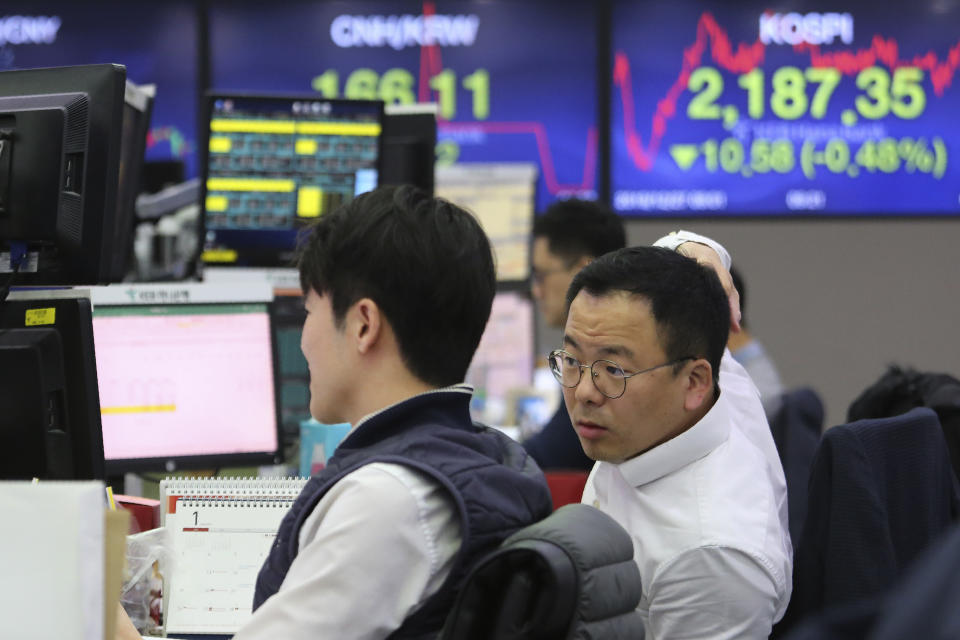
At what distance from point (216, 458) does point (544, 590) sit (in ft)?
4.42

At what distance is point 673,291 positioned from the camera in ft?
5.41

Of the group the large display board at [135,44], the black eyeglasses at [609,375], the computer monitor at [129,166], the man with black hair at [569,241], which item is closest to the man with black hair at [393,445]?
the black eyeglasses at [609,375]

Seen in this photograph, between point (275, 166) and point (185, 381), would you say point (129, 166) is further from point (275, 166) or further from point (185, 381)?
point (185, 381)

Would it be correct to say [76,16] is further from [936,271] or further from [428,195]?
[428,195]

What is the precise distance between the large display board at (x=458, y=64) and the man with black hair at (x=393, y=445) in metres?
3.83

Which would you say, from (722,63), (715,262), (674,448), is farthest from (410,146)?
(722,63)

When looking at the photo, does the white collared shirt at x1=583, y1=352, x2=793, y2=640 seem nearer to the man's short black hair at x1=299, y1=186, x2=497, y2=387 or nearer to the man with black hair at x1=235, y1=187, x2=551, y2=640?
the man with black hair at x1=235, y1=187, x2=551, y2=640

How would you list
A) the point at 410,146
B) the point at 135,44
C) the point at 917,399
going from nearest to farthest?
the point at 917,399, the point at 410,146, the point at 135,44

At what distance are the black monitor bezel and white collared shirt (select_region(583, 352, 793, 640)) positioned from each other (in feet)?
3.01

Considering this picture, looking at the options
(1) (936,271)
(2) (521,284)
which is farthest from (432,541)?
(1) (936,271)

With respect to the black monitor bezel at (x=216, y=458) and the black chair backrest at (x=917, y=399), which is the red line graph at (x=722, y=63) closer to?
the black chair backrest at (x=917, y=399)

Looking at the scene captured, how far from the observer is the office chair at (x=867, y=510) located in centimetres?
170

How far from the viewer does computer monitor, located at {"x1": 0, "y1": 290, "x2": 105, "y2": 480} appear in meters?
1.43

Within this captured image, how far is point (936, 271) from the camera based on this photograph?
17.3 ft
